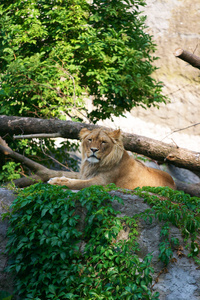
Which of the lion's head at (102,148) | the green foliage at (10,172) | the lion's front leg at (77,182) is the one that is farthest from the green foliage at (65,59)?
the lion's front leg at (77,182)

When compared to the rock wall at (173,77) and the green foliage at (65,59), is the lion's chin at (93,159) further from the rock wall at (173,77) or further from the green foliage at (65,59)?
the rock wall at (173,77)

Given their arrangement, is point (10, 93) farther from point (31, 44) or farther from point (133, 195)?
point (133, 195)

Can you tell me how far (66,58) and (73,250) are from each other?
5640 mm

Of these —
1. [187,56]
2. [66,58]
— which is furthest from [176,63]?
[187,56]

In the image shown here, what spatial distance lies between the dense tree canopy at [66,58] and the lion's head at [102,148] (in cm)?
291

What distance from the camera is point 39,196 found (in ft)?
16.2

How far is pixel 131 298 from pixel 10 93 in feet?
19.4

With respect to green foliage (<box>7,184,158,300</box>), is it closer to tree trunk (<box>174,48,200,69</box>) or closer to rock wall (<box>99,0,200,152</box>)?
tree trunk (<box>174,48,200,69</box>)

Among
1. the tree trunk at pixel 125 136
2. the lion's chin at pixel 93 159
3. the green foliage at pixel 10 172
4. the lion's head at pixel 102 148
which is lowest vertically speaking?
the green foliage at pixel 10 172

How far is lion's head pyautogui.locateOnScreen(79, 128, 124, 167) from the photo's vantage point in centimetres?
589

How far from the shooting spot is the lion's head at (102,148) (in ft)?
19.3

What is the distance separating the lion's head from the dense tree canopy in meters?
2.91

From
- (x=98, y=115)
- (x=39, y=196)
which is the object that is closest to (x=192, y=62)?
(x=98, y=115)

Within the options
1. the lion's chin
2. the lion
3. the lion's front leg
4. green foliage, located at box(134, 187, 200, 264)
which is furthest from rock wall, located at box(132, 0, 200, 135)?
green foliage, located at box(134, 187, 200, 264)
